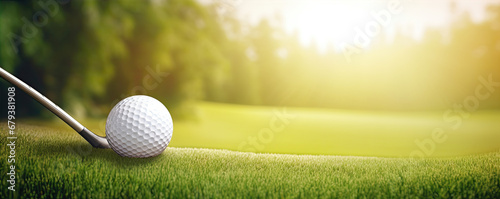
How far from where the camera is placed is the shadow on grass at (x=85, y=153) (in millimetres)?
3468

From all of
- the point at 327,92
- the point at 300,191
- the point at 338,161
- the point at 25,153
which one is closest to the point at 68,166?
the point at 25,153

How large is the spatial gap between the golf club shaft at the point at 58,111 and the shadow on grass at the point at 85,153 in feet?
0.32

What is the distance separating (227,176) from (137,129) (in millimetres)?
1114

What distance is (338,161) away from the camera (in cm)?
409

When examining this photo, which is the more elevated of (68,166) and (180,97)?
(180,97)

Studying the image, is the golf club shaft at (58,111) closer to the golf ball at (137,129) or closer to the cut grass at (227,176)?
the cut grass at (227,176)

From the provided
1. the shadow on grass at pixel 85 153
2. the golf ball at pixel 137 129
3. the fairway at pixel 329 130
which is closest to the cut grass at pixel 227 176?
the shadow on grass at pixel 85 153

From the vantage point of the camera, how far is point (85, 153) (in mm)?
3697

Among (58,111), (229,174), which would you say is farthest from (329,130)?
(58,111)

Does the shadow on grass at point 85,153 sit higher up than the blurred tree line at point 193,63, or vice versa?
the blurred tree line at point 193,63

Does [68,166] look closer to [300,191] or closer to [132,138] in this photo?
[132,138]

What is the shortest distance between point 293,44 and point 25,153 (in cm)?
1141

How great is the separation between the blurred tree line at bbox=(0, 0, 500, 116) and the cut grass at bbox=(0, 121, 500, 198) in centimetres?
451

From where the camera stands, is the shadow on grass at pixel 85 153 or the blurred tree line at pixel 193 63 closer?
the shadow on grass at pixel 85 153
